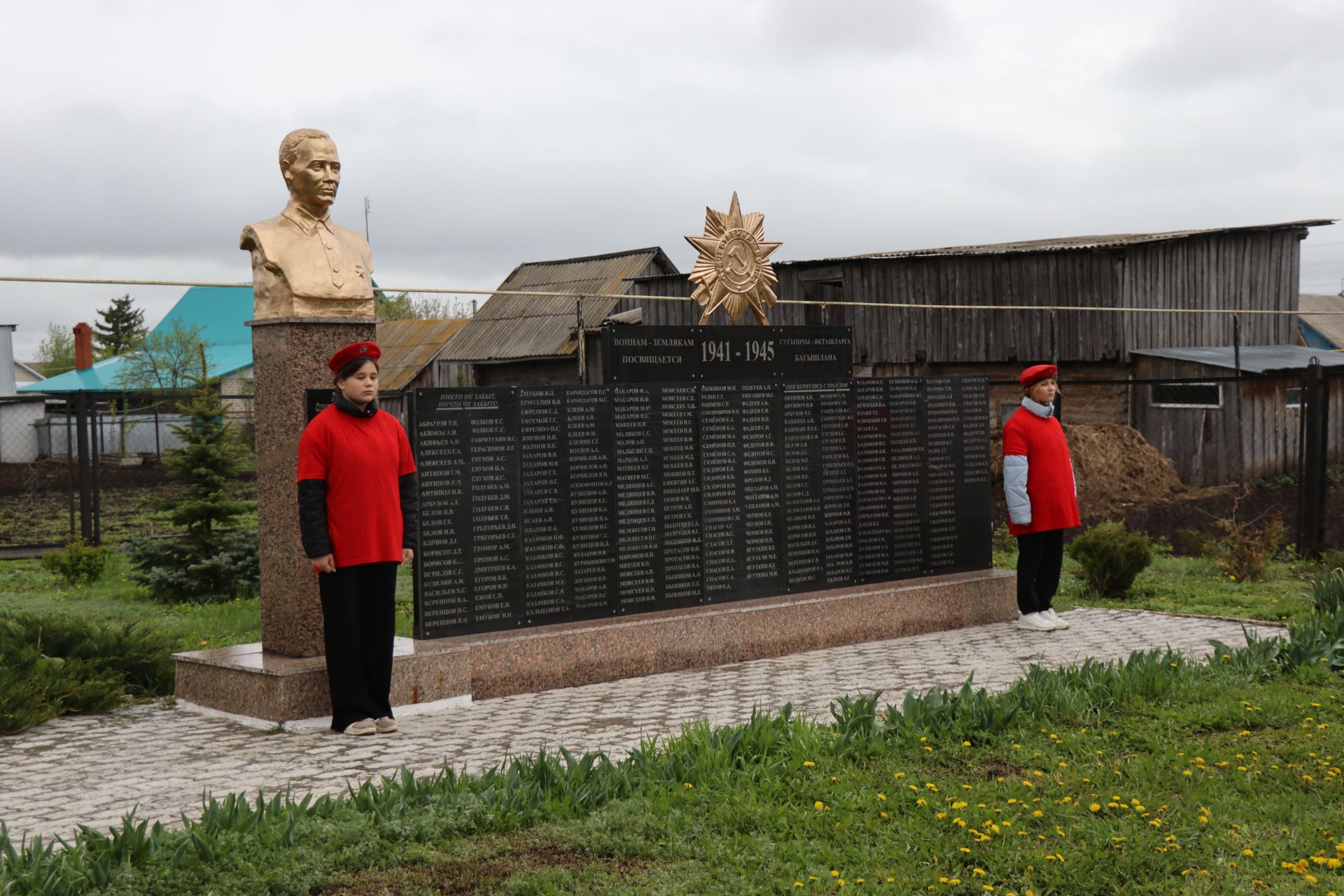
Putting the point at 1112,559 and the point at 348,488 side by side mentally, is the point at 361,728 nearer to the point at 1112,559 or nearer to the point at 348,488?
the point at 348,488

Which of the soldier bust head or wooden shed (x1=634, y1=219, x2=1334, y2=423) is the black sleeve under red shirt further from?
wooden shed (x1=634, y1=219, x2=1334, y2=423)

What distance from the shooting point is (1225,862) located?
4855 millimetres

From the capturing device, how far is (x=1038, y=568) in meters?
10.5

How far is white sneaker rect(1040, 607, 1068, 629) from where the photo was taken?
10.2m

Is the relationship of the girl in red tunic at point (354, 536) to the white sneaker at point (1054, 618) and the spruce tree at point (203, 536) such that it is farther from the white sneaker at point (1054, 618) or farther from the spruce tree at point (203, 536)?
the spruce tree at point (203, 536)

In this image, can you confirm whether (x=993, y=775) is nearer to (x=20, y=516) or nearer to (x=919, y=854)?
(x=919, y=854)

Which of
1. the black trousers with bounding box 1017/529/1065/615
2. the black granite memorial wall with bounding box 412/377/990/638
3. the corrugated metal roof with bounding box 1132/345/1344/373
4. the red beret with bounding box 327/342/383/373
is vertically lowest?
the black trousers with bounding box 1017/529/1065/615

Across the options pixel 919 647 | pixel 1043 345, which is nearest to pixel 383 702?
pixel 919 647

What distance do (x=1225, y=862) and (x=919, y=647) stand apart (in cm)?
475

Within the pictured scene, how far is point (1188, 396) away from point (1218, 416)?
744mm

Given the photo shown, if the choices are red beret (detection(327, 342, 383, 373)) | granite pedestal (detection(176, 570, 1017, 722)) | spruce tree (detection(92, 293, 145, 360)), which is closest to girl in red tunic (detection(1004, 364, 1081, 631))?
granite pedestal (detection(176, 570, 1017, 722))

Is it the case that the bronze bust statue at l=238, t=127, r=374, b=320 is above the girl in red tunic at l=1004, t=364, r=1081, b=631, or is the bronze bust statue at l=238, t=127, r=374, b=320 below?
above

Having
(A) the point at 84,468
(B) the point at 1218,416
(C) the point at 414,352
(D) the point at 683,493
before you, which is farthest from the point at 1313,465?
(C) the point at 414,352

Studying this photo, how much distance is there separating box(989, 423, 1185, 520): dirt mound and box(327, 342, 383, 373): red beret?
598 inches
